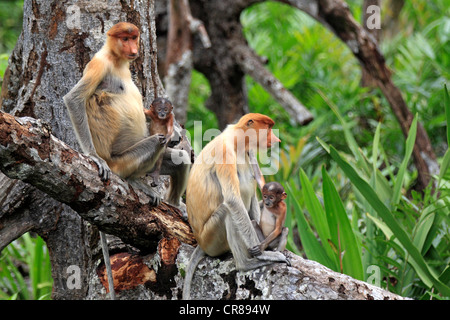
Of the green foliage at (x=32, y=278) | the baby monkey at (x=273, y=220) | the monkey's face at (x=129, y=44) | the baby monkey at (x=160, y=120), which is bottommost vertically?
the green foliage at (x=32, y=278)

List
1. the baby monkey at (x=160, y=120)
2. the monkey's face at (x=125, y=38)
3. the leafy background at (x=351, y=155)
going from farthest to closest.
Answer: the leafy background at (x=351, y=155), the baby monkey at (x=160, y=120), the monkey's face at (x=125, y=38)

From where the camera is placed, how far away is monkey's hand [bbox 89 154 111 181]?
2.77 m

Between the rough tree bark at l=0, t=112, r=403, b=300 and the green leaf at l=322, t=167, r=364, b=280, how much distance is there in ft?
2.23

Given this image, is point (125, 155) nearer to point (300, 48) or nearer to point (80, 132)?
point (80, 132)

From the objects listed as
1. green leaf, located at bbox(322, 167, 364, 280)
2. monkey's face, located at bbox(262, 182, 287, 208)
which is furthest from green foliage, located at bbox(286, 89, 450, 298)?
monkey's face, located at bbox(262, 182, 287, 208)

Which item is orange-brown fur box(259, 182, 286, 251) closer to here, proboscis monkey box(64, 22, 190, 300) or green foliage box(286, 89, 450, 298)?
green foliage box(286, 89, 450, 298)

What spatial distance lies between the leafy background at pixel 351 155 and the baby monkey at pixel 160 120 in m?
0.94

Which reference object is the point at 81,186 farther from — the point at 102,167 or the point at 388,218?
the point at 388,218

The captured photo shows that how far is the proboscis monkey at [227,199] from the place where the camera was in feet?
9.16

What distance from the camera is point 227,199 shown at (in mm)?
2834

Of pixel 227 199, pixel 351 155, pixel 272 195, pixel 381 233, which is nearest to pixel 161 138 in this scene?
pixel 227 199

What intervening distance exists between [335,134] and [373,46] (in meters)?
1.59

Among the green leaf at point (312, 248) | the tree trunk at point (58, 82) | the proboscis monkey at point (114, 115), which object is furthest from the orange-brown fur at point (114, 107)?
the green leaf at point (312, 248)

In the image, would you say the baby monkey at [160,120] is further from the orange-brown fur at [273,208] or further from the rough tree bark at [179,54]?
the rough tree bark at [179,54]
